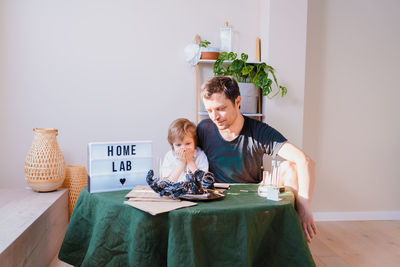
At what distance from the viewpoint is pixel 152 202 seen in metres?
1.18

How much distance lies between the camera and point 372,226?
305 centimetres

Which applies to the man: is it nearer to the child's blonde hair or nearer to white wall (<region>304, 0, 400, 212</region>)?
the child's blonde hair

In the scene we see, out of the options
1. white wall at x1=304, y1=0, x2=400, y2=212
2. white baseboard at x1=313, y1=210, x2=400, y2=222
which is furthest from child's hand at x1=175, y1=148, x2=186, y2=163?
white baseboard at x1=313, y1=210, x2=400, y2=222

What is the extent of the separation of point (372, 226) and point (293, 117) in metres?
1.30

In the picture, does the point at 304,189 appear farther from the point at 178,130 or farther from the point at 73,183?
the point at 73,183

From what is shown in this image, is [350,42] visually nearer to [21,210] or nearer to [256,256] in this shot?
[256,256]

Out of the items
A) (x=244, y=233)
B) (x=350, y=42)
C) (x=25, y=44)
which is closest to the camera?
(x=244, y=233)

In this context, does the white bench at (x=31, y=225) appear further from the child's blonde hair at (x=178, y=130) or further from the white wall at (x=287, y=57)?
the white wall at (x=287, y=57)

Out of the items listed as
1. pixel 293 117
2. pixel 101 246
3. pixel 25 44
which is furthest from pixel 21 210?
pixel 293 117

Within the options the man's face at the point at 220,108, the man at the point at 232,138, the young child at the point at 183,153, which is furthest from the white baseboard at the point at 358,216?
the man's face at the point at 220,108

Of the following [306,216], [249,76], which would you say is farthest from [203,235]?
[249,76]

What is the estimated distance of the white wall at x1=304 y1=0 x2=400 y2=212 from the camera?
10.2ft

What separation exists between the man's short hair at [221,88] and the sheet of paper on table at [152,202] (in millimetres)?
691

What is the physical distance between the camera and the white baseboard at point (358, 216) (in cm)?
320
